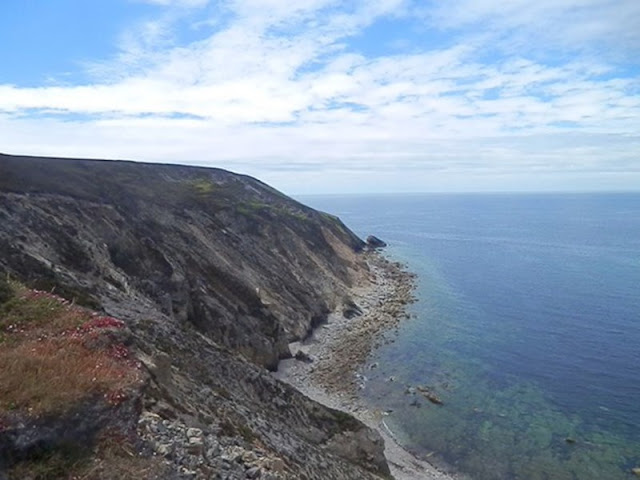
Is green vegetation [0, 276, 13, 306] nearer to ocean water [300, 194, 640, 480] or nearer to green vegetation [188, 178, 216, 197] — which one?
ocean water [300, 194, 640, 480]

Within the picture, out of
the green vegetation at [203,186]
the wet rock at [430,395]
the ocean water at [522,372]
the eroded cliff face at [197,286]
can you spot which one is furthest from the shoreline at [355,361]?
the green vegetation at [203,186]

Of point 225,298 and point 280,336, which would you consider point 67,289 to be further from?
point 280,336

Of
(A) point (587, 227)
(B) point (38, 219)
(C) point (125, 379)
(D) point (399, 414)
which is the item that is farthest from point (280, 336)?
(A) point (587, 227)

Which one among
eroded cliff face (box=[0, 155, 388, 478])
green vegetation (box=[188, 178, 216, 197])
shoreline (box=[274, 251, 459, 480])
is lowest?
shoreline (box=[274, 251, 459, 480])

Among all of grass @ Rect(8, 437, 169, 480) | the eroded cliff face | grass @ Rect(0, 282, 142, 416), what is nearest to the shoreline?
the eroded cliff face

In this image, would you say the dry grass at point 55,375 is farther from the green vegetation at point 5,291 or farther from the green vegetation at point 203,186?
the green vegetation at point 203,186
